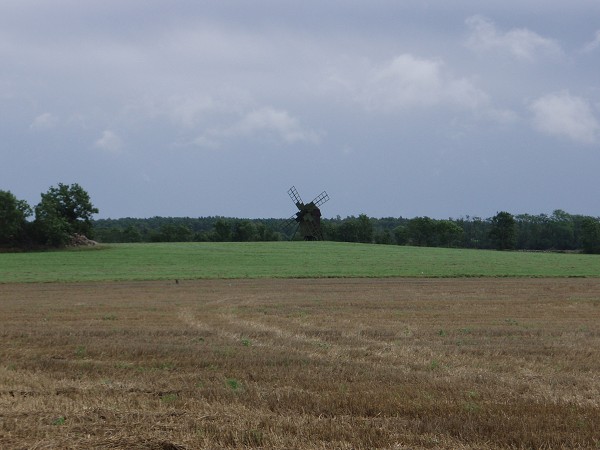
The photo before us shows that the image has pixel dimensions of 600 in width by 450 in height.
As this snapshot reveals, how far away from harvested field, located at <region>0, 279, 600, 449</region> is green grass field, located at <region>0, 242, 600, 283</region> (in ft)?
81.9

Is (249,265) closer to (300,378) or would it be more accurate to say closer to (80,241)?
(80,241)

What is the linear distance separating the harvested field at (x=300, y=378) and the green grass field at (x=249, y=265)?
25.0 m

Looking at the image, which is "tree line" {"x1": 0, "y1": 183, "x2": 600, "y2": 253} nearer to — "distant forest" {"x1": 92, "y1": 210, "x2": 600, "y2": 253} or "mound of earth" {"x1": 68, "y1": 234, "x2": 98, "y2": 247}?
"distant forest" {"x1": 92, "y1": 210, "x2": 600, "y2": 253}

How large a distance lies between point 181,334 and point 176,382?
746 cm

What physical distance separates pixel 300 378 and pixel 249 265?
5144cm

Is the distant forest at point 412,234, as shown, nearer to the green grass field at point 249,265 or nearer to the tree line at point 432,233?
the tree line at point 432,233

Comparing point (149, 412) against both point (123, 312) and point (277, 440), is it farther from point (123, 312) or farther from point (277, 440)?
point (123, 312)

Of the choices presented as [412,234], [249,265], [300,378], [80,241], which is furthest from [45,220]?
[412,234]

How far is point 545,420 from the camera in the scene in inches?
363

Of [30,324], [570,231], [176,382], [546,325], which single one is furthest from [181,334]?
[570,231]

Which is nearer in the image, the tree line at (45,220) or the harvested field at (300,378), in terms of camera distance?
the harvested field at (300,378)

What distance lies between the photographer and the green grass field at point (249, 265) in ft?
174

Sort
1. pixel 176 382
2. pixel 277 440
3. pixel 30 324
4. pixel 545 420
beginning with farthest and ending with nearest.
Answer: pixel 30 324 < pixel 176 382 < pixel 545 420 < pixel 277 440

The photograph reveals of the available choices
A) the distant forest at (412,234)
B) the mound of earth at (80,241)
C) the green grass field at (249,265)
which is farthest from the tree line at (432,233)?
the green grass field at (249,265)
